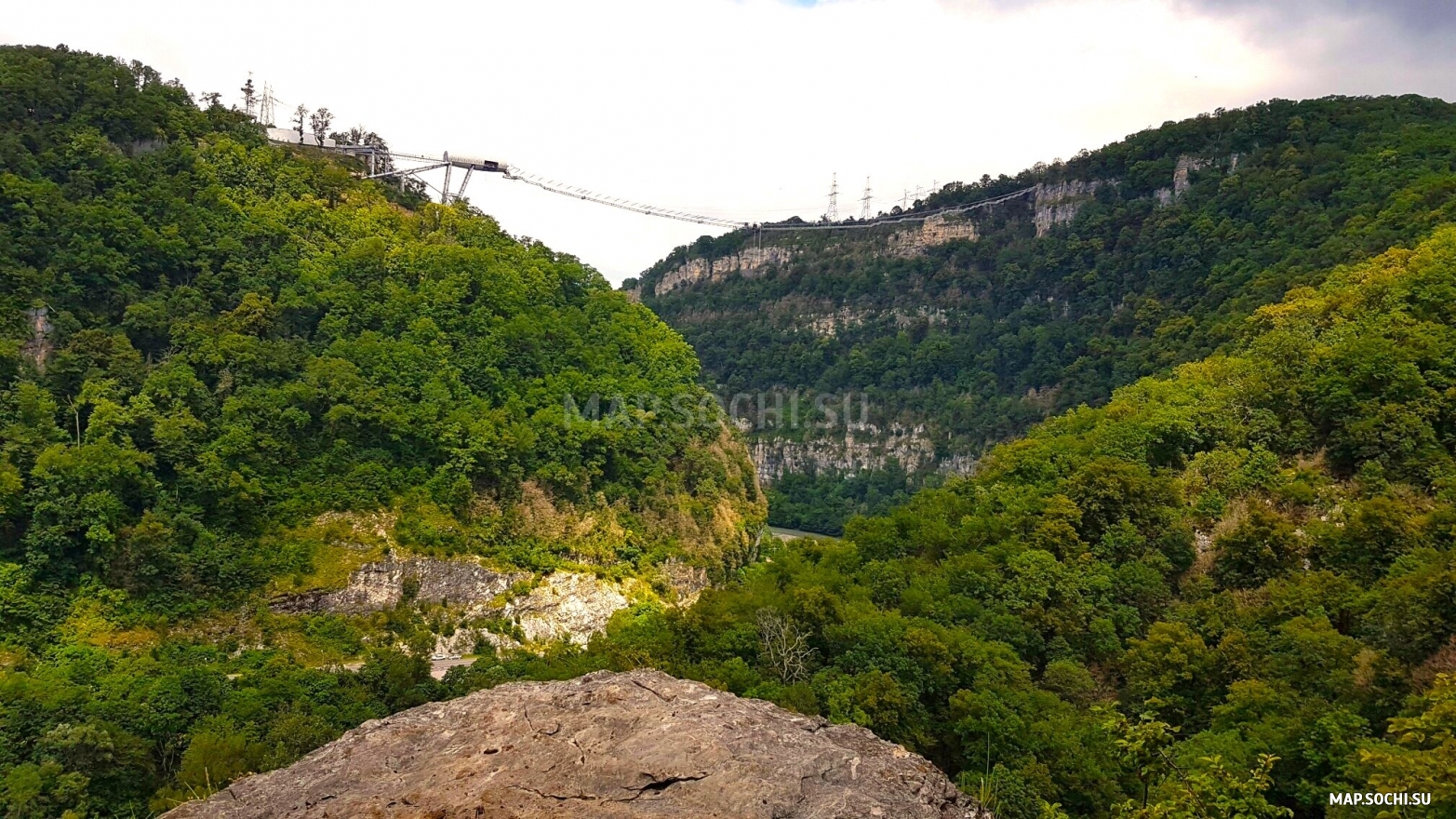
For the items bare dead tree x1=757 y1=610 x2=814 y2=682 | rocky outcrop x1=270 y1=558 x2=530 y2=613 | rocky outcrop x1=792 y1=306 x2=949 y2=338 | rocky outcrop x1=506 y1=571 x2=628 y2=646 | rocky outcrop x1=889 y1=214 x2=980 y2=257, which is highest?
rocky outcrop x1=889 y1=214 x2=980 y2=257

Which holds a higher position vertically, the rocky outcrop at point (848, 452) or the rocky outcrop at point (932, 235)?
the rocky outcrop at point (932, 235)

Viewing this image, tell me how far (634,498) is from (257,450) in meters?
20.7

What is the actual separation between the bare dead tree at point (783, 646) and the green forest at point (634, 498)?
14cm

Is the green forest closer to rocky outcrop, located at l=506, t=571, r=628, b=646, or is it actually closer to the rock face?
the rock face

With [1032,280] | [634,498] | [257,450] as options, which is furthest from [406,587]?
[1032,280]

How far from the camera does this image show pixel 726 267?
511 ft

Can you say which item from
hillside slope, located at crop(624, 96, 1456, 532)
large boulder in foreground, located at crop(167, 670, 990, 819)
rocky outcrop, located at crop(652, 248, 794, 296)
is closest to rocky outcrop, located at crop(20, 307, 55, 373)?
large boulder in foreground, located at crop(167, 670, 990, 819)

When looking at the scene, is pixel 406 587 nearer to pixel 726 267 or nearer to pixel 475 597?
pixel 475 597

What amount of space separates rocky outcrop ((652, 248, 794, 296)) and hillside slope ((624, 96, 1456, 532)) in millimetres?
309

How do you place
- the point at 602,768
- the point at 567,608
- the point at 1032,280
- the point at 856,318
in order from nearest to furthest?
the point at 602,768, the point at 567,608, the point at 1032,280, the point at 856,318

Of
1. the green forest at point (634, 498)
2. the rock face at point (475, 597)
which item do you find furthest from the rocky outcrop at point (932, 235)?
the rock face at point (475, 597)

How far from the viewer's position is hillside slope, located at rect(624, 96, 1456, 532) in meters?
68.6

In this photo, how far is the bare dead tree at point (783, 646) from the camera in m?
27.9

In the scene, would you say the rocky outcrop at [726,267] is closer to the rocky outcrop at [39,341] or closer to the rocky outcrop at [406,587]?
the rocky outcrop at [406,587]
